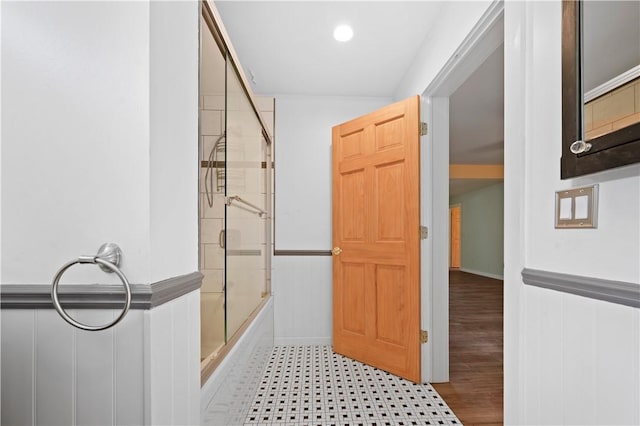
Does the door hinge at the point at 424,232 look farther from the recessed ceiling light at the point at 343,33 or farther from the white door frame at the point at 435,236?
the recessed ceiling light at the point at 343,33

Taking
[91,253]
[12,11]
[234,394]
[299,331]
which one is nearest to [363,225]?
[299,331]

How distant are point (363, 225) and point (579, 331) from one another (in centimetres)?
177

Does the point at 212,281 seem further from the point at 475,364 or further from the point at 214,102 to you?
the point at 475,364

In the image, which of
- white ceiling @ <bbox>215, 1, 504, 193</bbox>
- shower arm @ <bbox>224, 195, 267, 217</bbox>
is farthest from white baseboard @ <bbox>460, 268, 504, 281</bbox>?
shower arm @ <bbox>224, 195, 267, 217</bbox>

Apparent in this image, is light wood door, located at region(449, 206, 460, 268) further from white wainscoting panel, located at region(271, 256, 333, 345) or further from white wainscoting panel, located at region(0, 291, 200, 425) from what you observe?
white wainscoting panel, located at region(0, 291, 200, 425)

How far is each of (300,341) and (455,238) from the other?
9.01 m

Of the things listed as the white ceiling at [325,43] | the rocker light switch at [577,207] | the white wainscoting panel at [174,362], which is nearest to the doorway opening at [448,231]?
the white ceiling at [325,43]

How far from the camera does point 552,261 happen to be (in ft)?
3.27

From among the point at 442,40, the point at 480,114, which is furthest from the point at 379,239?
the point at 480,114

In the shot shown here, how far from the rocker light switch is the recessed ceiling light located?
1675 millimetres

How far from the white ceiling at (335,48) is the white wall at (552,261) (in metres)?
0.93

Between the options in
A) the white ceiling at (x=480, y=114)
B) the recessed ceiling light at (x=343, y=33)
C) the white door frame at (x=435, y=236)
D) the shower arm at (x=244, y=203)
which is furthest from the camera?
the white ceiling at (x=480, y=114)

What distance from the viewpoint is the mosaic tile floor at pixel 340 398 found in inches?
70.7

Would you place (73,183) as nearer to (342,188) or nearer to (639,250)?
(639,250)
